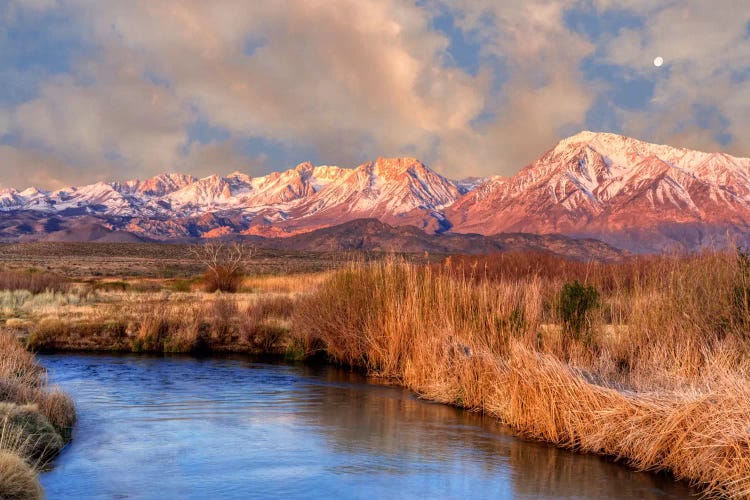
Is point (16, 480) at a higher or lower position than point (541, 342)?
lower

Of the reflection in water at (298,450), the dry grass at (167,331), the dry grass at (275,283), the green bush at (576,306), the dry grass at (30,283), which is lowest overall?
the reflection in water at (298,450)

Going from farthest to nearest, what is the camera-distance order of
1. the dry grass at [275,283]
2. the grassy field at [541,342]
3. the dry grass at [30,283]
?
the dry grass at [275,283] → the dry grass at [30,283] → the grassy field at [541,342]

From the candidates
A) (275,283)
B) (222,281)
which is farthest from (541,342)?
(222,281)

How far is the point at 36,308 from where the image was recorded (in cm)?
2750

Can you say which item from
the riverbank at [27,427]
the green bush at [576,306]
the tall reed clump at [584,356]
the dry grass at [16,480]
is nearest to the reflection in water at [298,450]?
the riverbank at [27,427]

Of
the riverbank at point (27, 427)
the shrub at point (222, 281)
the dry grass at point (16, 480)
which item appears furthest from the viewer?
the shrub at point (222, 281)

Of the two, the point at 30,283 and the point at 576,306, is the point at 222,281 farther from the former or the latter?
the point at 576,306

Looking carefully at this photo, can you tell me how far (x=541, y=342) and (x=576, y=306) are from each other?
45.4 inches

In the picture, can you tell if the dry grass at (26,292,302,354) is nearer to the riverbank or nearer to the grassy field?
the grassy field

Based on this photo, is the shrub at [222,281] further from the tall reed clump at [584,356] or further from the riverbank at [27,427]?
the riverbank at [27,427]

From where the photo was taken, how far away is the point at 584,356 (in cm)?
1431

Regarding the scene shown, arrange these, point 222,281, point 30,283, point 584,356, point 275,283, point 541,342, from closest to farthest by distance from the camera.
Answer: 1. point 584,356
2. point 541,342
3. point 30,283
4. point 275,283
5. point 222,281

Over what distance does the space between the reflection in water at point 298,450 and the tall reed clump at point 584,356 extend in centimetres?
58

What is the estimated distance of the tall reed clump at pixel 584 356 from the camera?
10023 mm
